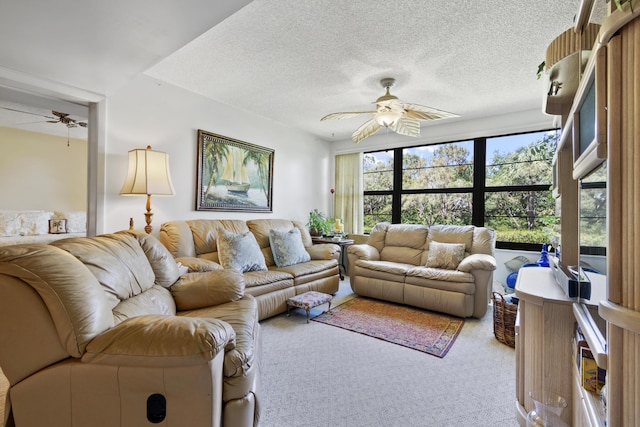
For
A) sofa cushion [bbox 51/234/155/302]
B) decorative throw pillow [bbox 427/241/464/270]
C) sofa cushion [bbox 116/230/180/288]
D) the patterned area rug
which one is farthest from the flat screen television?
decorative throw pillow [bbox 427/241/464/270]

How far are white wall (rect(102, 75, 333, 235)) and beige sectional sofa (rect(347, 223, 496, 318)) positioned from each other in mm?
1643

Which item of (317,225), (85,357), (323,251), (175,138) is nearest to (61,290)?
(85,357)

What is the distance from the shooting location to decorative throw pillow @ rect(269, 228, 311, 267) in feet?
12.0

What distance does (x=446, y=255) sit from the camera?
11.6 feet

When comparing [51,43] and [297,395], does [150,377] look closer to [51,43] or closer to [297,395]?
[297,395]

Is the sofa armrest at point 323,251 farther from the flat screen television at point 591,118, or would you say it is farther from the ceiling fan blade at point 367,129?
the flat screen television at point 591,118

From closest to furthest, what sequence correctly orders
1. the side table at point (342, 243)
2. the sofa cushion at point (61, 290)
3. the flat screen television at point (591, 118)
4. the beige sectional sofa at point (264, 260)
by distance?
the flat screen television at point (591, 118), the sofa cushion at point (61, 290), the beige sectional sofa at point (264, 260), the side table at point (342, 243)

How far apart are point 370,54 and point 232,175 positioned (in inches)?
89.3

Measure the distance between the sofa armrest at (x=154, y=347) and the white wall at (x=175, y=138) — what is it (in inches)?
83.3

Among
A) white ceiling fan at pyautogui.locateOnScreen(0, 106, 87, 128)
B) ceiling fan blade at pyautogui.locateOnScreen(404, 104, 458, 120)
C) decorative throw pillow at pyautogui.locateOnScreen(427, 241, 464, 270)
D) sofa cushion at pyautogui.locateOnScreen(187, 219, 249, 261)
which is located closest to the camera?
white ceiling fan at pyautogui.locateOnScreen(0, 106, 87, 128)

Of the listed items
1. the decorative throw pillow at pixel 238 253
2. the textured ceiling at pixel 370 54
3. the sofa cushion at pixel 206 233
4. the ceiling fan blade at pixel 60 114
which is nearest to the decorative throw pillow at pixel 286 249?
the decorative throw pillow at pixel 238 253

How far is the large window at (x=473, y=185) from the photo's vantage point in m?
4.04

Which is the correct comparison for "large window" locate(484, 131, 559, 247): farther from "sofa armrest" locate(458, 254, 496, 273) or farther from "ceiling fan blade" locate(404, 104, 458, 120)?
"ceiling fan blade" locate(404, 104, 458, 120)

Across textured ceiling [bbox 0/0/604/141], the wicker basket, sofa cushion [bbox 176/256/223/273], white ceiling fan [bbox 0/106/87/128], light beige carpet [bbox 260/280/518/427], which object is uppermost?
textured ceiling [bbox 0/0/604/141]
